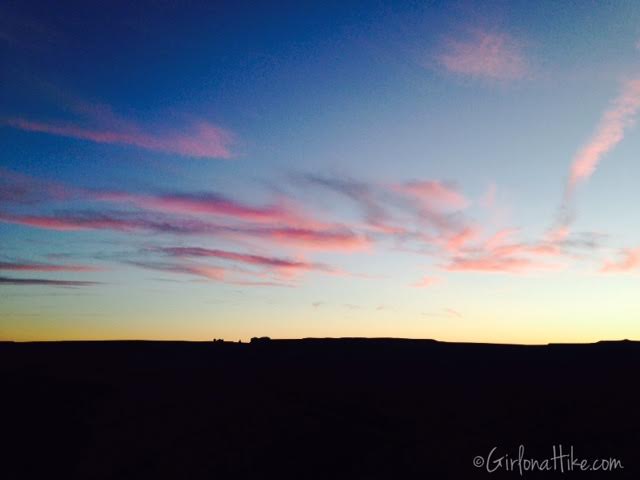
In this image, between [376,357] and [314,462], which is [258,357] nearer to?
[376,357]

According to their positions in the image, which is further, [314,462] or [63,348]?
[63,348]

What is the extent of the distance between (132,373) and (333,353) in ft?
43.6

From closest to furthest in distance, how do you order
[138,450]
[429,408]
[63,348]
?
1. [138,450]
2. [429,408]
3. [63,348]

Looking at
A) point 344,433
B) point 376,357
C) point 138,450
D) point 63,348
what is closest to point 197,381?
point 138,450

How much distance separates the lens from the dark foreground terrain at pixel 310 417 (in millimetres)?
15688

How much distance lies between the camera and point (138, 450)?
16859 mm

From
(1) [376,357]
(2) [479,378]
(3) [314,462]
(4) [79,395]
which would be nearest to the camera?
(3) [314,462]

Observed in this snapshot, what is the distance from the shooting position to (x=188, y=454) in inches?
640

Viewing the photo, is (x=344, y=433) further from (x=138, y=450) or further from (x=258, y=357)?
(x=258, y=357)

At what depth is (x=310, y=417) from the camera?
731 inches

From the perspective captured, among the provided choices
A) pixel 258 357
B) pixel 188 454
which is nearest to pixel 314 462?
pixel 188 454

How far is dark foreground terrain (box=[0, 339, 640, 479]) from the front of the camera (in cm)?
1569

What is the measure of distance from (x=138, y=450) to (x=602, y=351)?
27.4 meters

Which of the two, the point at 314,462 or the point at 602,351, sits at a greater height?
the point at 602,351
